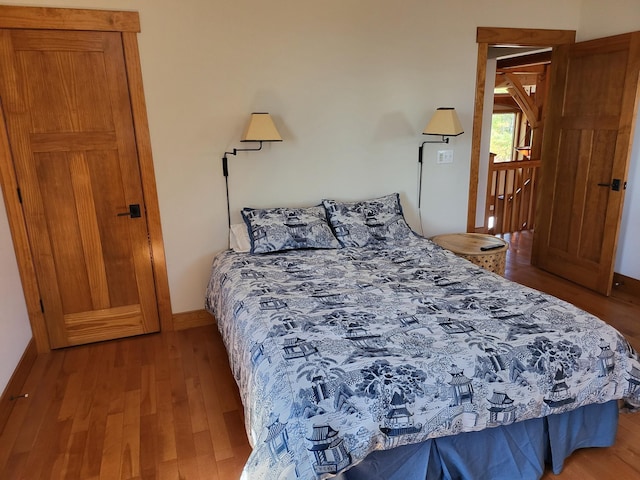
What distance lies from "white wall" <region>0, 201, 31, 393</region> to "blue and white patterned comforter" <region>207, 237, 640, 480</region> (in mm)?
1228

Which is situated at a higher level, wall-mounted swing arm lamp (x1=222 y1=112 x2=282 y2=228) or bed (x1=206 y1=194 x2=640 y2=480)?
wall-mounted swing arm lamp (x1=222 y1=112 x2=282 y2=228)

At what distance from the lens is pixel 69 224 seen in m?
2.99

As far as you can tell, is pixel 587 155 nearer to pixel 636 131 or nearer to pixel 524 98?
pixel 636 131

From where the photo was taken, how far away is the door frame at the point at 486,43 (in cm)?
367

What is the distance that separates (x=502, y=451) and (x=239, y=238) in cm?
209

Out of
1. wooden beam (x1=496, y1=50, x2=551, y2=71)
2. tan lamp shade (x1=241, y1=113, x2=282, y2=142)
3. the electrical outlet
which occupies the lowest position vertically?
the electrical outlet

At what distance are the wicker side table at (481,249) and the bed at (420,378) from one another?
2.83ft

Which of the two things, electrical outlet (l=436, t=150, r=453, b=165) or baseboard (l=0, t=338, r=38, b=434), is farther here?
electrical outlet (l=436, t=150, r=453, b=165)

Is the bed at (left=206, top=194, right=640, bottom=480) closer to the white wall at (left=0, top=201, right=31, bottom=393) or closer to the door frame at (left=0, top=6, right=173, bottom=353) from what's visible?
the door frame at (left=0, top=6, right=173, bottom=353)

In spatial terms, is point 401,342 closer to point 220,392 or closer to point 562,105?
point 220,392

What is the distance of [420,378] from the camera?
1644 mm

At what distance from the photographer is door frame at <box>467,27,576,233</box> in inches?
144

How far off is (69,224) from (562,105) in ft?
13.5


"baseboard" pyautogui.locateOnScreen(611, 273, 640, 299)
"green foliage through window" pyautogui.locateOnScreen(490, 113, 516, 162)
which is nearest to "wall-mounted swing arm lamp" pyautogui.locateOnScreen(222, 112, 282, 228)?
"baseboard" pyautogui.locateOnScreen(611, 273, 640, 299)
